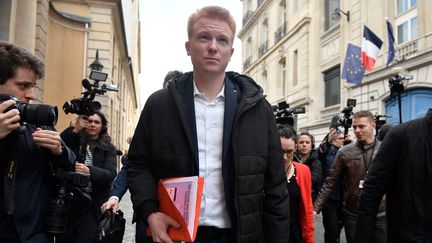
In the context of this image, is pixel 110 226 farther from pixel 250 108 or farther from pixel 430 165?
pixel 430 165

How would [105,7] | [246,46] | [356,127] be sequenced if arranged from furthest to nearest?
1. [246,46]
2. [105,7]
3. [356,127]

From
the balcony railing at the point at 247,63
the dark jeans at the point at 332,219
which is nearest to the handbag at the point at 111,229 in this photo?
the dark jeans at the point at 332,219

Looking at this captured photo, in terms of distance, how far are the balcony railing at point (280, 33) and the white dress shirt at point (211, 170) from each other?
1102 inches

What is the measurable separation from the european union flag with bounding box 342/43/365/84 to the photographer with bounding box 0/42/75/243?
51.4 feet

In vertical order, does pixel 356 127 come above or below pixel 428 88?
below

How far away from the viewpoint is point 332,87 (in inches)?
873

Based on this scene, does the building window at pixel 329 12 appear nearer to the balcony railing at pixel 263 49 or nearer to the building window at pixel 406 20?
the building window at pixel 406 20

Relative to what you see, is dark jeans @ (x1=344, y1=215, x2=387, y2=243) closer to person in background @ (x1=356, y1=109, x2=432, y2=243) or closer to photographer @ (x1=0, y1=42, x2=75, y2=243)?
person in background @ (x1=356, y1=109, x2=432, y2=243)

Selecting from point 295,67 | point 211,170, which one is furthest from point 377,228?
point 295,67

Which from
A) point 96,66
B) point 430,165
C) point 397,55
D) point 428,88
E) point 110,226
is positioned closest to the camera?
point 430,165

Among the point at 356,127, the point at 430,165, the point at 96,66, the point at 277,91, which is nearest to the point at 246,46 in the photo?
the point at 277,91

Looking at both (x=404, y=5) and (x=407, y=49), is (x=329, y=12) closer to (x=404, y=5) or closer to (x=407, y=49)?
(x=404, y=5)

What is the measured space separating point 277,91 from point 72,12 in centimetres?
1694

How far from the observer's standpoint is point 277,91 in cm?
3088
